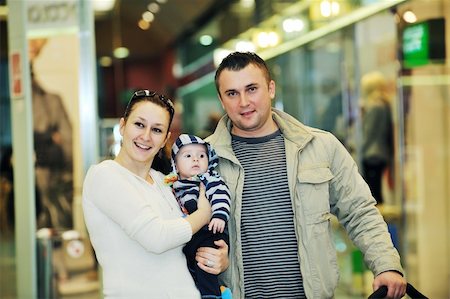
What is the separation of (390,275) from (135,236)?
0.93 m

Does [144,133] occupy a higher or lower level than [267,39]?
lower

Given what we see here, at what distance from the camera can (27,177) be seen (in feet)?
19.1

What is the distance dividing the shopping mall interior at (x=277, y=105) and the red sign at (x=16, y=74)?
1cm

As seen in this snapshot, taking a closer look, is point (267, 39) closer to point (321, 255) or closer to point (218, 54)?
point (218, 54)

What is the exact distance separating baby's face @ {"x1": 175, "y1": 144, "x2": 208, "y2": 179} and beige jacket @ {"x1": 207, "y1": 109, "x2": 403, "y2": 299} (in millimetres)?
146

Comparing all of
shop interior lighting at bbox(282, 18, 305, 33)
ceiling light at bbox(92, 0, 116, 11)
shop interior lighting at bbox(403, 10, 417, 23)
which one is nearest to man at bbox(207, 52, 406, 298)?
shop interior lighting at bbox(403, 10, 417, 23)

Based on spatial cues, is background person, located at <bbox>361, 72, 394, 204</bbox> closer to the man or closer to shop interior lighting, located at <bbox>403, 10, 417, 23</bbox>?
shop interior lighting, located at <bbox>403, 10, 417, 23</bbox>

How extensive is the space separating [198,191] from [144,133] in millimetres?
291

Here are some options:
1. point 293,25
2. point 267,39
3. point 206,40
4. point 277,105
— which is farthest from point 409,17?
point 206,40

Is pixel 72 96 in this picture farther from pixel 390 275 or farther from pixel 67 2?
pixel 390 275

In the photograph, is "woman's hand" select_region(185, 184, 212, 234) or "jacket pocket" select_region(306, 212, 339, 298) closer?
"woman's hand" select_region(185, 184, 212, 234)

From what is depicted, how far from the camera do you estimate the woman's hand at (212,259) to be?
103 inches

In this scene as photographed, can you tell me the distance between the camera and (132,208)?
2.48 metres

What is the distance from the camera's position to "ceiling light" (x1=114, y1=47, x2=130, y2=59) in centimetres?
904
